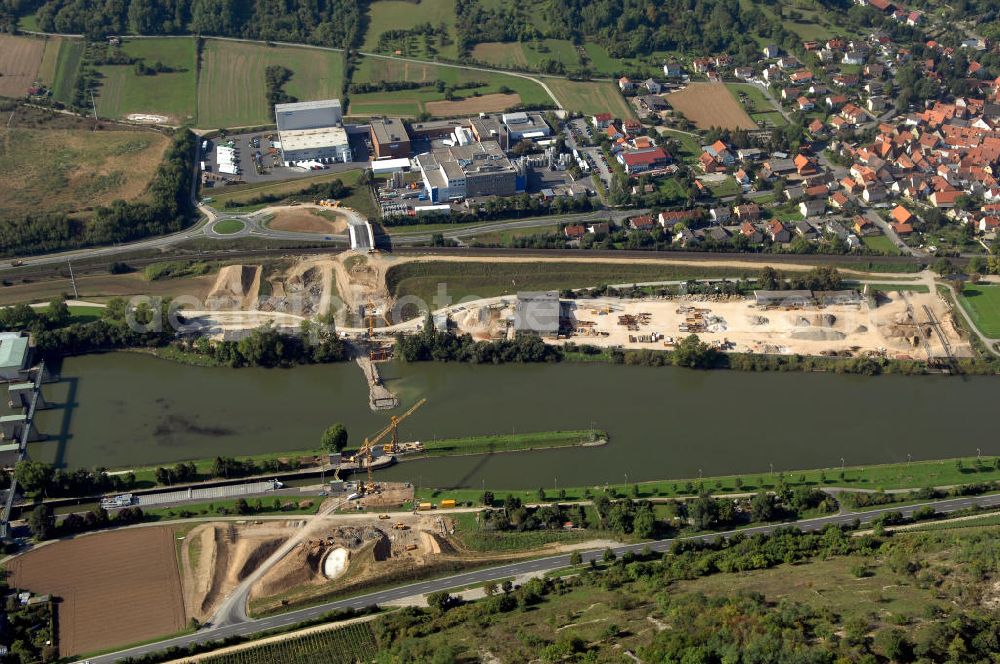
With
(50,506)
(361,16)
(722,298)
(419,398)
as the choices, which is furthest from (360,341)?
(361,16)

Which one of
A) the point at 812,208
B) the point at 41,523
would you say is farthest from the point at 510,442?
the point at 812,208

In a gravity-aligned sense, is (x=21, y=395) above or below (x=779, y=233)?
below

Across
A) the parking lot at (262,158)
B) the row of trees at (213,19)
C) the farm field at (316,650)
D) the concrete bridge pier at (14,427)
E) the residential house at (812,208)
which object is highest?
the row of trees at (213,19)

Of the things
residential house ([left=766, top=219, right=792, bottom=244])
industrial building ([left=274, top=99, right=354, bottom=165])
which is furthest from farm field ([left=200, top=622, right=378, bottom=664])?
industrial building ([left=274, top=99, right=354, bottom=165])

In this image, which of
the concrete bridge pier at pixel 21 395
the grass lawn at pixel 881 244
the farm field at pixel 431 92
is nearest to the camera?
the concrete bridge pier at pixel 21 395

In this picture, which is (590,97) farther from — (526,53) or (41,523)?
(41,523)

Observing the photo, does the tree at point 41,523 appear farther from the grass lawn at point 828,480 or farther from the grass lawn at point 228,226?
the grass lawn at point 228,226

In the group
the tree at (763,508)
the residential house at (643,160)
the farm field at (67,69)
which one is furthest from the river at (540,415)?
the farm field at (67,69)
